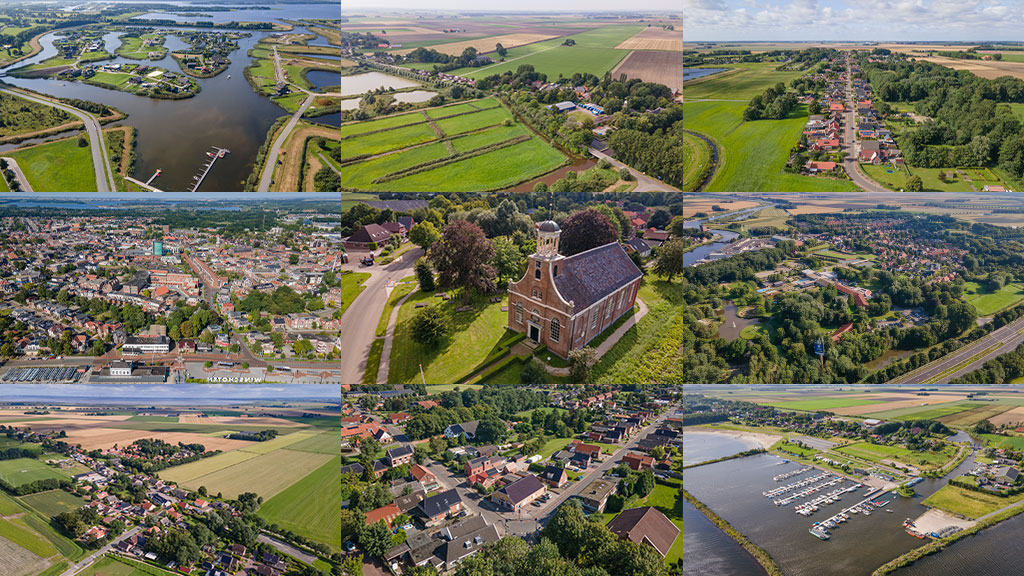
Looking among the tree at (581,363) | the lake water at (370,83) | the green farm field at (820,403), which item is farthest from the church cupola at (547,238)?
the green farm field at (820,403)

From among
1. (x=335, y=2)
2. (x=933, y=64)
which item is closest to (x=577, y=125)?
(x=335, y=2)

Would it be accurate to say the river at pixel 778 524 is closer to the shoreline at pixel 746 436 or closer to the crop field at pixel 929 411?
the shoreline at pixel 746 436

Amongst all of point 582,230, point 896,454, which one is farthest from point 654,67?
point 896,454

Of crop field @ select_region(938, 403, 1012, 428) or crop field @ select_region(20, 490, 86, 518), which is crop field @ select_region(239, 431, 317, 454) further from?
crop field @ select_region(938, 403, 1012, 428)

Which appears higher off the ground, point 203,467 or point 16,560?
point 203,467

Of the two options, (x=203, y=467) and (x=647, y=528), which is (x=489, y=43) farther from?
(x=203, y=467)

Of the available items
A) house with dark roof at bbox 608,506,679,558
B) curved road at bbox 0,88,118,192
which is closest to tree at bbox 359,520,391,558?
house with dark roof at bbox 608,506,679,558
